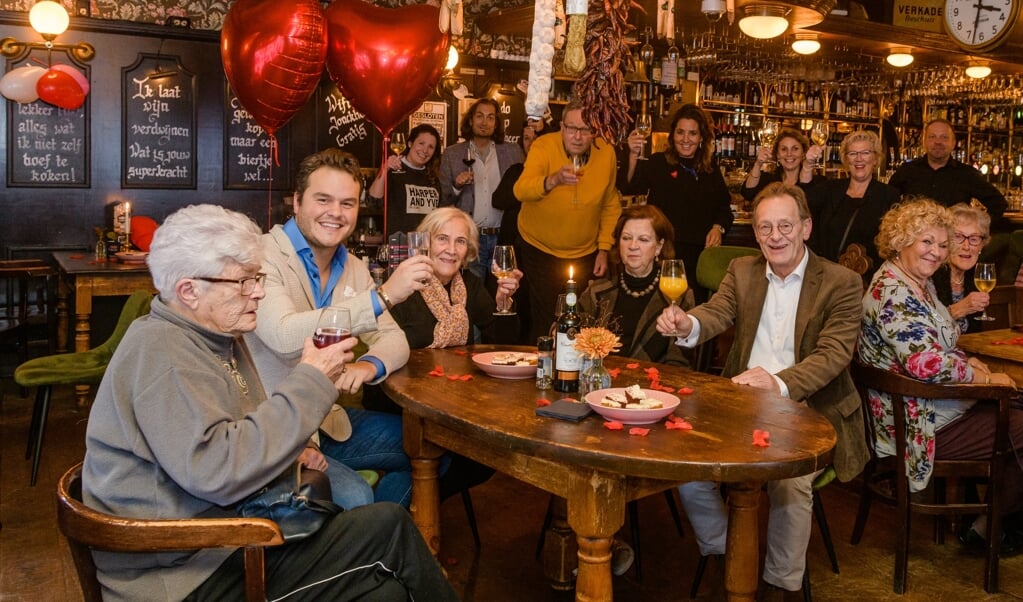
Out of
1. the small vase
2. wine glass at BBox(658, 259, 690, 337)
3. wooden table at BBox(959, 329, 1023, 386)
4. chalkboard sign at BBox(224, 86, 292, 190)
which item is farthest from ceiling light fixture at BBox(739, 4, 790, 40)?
the small vase

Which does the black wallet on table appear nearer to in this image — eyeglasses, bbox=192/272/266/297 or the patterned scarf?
eyeglasses, bbox=192/272/266/297

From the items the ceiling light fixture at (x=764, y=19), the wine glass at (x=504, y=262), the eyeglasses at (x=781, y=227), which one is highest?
the ceiling light fixture at (x=764, y=19)

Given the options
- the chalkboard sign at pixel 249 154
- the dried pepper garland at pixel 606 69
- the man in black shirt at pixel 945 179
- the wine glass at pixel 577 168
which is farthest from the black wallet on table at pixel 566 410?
the chalkboard sign at pixel 249 154

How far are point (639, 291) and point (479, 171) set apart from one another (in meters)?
2.52

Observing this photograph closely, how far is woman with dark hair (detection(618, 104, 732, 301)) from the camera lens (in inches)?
207

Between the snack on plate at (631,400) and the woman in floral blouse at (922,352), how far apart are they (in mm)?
1203

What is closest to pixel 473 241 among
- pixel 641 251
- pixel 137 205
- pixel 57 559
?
pixel 641 251

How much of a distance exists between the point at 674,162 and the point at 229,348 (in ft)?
12.6

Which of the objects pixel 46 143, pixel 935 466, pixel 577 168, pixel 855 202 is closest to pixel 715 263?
pixel 577 168

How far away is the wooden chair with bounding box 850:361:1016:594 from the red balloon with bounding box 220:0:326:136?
253cm

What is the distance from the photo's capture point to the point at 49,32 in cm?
596

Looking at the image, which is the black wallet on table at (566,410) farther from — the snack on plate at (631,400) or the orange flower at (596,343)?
the orange flower at (596,343)

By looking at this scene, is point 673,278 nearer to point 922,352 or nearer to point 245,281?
point 922,352

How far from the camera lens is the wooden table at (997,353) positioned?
11.2 ft
